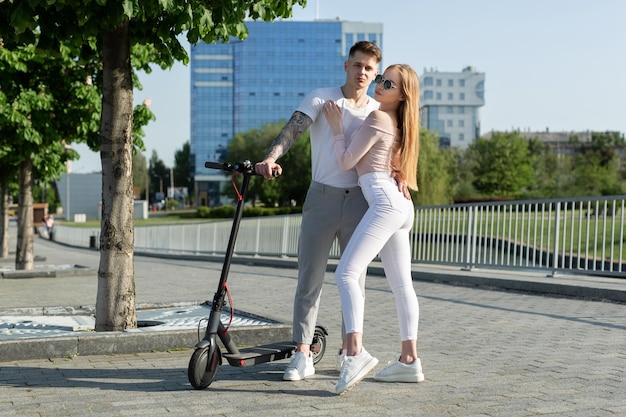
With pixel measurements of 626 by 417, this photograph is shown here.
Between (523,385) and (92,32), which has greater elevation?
(92,32)

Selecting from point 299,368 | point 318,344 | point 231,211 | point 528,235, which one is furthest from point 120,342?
point 231,211

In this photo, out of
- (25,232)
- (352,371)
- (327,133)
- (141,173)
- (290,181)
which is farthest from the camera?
(141,173)

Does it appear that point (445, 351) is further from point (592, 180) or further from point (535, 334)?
point (592, 180)

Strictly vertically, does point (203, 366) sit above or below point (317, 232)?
below

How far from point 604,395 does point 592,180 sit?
223 feet

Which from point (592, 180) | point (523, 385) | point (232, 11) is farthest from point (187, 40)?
point (592, 180)

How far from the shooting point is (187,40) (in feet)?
20.8

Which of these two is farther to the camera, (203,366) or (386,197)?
(386,197)

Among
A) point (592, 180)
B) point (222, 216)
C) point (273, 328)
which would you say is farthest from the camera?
point (222, 216)

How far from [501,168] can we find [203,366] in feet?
321

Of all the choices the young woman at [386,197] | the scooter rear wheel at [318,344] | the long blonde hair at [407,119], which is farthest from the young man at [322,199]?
the scooter rear wheel at [318,344]

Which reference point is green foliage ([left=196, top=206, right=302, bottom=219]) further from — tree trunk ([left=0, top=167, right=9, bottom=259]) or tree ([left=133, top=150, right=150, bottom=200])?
tree ([left=133, top=150, right=150, bottom=200])

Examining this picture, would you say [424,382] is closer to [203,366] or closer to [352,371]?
[352,371]

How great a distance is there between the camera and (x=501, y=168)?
99.5 meters
